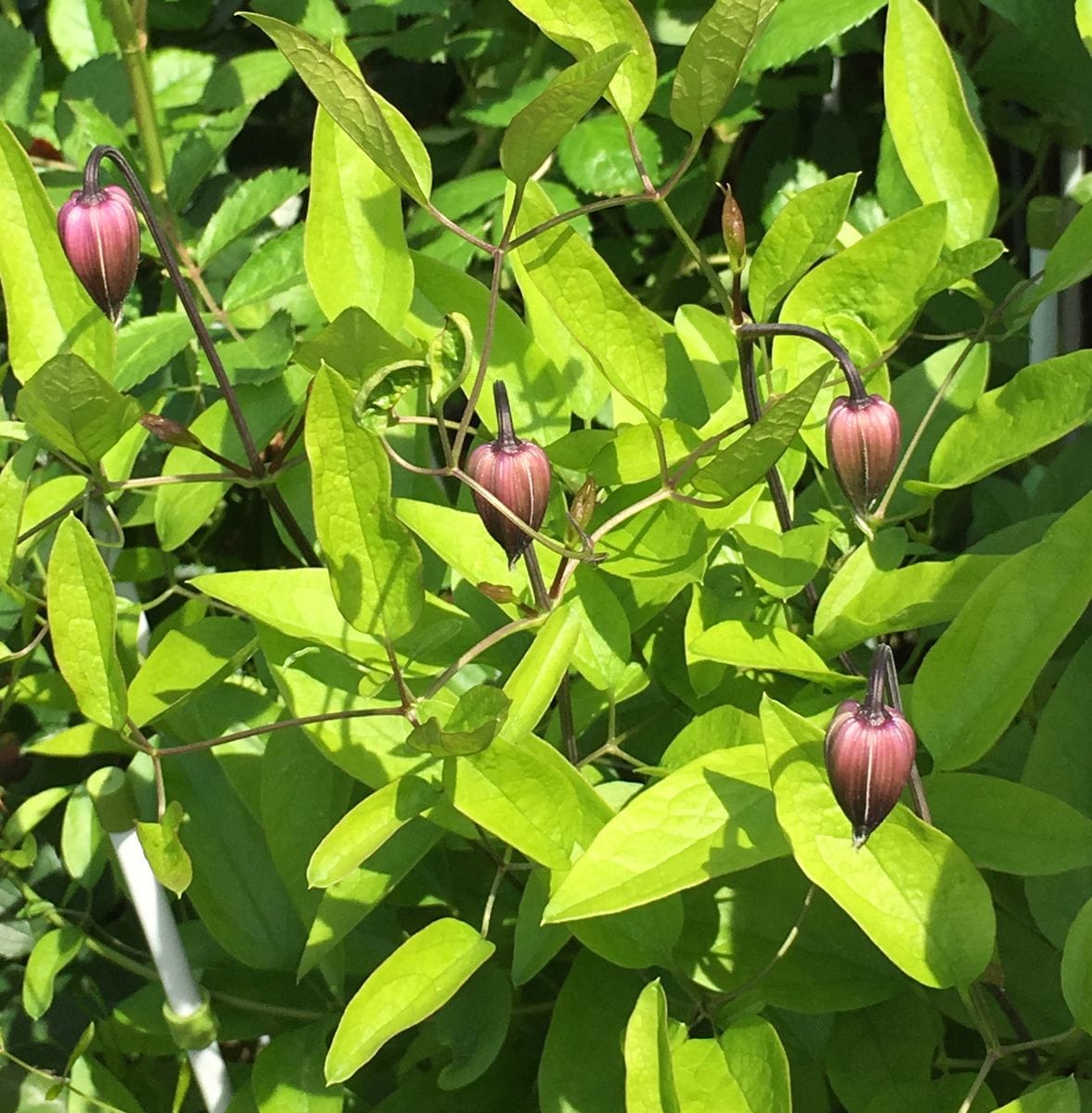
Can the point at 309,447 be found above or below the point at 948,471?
above

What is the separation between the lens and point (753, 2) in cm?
51

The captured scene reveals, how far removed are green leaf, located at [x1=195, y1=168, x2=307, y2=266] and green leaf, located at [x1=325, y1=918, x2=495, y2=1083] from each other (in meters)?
0.48

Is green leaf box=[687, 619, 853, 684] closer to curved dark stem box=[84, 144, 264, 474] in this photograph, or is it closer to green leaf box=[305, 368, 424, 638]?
green leaf box=[305, 368, 424, 638]

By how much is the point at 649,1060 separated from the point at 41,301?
1.45 feet

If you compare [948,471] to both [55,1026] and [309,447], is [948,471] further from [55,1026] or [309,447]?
[55,1026]

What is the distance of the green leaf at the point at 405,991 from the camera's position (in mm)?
539

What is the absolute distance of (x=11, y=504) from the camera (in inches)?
24.3

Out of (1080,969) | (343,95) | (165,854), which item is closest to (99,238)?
(343,95)

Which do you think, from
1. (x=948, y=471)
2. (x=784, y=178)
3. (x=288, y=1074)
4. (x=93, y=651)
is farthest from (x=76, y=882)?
(x=784, y=178)

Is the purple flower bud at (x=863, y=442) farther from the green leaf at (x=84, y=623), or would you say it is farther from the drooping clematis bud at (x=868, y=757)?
the green leaf at (x=84, y=623)

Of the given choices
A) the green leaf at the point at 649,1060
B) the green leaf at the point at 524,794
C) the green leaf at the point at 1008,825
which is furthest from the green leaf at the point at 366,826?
the green leaf at the point at 1008,825

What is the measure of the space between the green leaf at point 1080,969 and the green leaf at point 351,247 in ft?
1.30

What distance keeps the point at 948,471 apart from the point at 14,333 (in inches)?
17.5

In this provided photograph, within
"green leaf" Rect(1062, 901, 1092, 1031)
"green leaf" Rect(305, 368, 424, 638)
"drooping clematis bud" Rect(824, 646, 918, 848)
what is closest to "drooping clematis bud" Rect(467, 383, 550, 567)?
"green leaf" Rect(305, 368, 424, 638)
